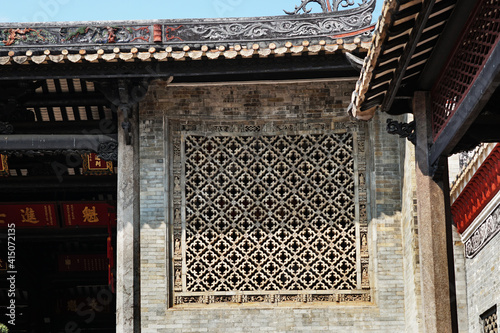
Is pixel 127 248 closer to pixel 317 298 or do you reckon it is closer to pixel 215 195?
pixel 215 195

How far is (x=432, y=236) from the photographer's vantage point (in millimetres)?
8391

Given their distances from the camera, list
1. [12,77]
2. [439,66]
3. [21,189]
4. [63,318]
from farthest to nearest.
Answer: [63,318] < [21,189] < [12,77] < [439,66]

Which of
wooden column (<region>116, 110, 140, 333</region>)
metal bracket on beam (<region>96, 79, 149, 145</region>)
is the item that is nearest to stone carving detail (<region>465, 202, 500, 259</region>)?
wooden column (<region>116, 110, 140, 333</region>)

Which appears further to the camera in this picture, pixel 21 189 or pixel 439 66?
pixel 21 189

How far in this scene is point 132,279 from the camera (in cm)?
1215

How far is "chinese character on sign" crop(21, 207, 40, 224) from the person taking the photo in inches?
643

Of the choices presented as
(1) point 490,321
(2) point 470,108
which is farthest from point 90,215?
(2) point 470,108

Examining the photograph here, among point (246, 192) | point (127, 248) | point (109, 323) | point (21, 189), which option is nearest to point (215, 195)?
point (246, 192)

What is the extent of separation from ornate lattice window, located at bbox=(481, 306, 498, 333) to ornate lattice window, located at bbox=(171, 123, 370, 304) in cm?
142

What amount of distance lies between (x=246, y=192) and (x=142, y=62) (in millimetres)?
2080

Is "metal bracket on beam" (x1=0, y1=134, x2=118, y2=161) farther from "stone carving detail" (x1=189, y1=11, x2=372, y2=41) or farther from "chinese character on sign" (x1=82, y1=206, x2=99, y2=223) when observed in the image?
"chinese character on sign" (x1=82, y1=206, x2=99, y2=223)

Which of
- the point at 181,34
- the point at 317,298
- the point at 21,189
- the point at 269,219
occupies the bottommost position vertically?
the point at 317,298

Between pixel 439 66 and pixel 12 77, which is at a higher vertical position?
pixel 12 77

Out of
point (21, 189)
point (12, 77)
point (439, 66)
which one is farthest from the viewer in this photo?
point (21, 189)
